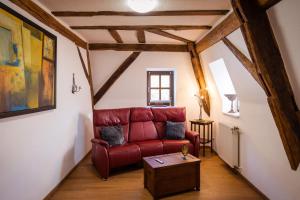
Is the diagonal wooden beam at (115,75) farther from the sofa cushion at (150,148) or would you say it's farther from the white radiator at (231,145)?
the white radiator at (231,145)

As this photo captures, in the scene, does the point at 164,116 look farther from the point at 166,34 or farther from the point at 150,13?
the point at 150,13

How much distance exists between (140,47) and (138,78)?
707 millimetres

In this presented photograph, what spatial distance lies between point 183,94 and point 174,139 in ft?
4.58

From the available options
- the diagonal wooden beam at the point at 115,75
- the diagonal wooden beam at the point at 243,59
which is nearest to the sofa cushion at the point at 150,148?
the diagonal wooden beam at the point at 115,75

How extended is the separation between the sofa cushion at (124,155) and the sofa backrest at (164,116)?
84 cm

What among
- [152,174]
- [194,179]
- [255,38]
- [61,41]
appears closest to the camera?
[255,38]

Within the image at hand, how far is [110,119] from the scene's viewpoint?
4.01 m

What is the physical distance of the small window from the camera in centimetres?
520

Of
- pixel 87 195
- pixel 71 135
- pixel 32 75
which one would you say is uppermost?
pixel 32 75

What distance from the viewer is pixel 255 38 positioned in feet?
6.92

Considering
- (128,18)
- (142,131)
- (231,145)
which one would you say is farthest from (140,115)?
(128,18)

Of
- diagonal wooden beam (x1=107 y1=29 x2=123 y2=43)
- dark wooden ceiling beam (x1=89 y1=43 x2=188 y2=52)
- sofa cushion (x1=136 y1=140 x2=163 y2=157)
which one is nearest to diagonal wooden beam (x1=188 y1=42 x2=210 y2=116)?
dark wooden ceiling beam (x1=89 y1=43 x2=188 y2=52)

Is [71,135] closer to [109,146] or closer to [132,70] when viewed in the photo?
[109,146]

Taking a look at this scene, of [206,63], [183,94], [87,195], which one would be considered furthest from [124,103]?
[87,195]
